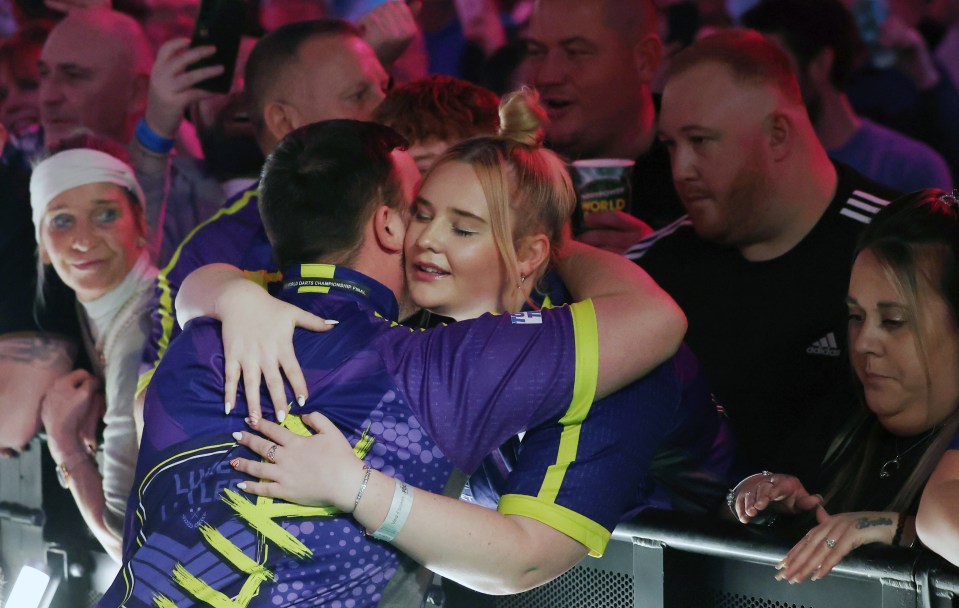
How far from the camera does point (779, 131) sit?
3.16 metres

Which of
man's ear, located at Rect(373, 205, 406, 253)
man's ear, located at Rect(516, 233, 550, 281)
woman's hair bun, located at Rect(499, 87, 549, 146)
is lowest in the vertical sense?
man's ear, located at Rect(516, 233, 550, 281)

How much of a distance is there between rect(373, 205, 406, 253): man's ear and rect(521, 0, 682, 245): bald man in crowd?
4.95 ft

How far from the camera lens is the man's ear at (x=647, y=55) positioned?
3771mm

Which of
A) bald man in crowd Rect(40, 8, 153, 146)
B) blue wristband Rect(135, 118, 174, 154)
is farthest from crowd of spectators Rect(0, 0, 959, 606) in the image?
bald man in crowd Rect(40, 8, 153, 146)

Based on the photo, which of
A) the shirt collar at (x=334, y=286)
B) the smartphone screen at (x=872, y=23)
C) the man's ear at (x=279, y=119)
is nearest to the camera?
the shirt collar at (x=334, y=286)

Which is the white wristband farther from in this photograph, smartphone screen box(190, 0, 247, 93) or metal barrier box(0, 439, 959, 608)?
smartphone screen box(190, 0, 247, 93)

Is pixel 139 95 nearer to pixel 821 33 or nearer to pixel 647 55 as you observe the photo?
pixel 647 55

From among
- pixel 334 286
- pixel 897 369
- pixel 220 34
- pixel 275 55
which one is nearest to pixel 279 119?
pixel 275 55

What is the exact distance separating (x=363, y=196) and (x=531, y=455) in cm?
62

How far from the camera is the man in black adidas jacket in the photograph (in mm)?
3053

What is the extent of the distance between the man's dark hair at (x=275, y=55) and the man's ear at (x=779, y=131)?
4.79ft

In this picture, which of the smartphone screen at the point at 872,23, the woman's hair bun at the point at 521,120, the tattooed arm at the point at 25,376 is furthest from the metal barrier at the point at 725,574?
the tattooed arm at the point at 25,376

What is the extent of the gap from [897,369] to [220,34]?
2.78m

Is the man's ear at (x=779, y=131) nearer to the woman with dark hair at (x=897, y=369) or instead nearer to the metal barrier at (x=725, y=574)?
the woman with dark hair at (x=897, y=369)
